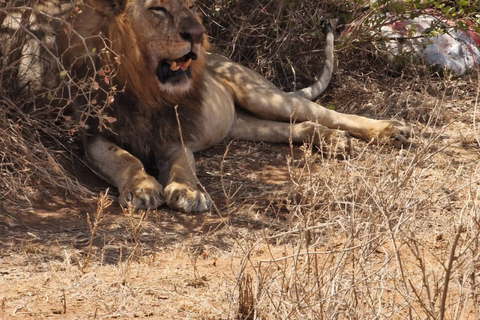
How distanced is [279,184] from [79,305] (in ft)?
7.61

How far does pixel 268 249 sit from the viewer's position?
12.2ft

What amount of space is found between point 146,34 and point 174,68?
0.27m

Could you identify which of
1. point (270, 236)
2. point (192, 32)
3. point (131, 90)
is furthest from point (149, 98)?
point (270, 236)

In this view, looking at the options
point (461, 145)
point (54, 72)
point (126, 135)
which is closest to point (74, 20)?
point (54, 72)

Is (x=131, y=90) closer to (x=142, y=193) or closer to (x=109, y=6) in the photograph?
(x=109, y=6)

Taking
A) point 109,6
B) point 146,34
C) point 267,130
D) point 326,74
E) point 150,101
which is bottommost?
point 267,130

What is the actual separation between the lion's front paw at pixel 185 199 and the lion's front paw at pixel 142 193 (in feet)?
0.20

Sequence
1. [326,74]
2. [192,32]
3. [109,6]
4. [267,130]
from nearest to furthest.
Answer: [192,32], [109,6], [267,130], [326,74]

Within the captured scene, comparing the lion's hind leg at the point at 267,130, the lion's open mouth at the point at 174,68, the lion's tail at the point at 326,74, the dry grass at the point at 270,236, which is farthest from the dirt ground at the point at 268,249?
the lion's tail at the point at 326,74

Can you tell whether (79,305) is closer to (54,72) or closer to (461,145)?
(54,72)

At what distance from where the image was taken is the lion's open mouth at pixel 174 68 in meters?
5.64

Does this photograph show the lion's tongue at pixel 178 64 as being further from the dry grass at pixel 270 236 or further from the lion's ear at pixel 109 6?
the dry grass at pixel 270 236

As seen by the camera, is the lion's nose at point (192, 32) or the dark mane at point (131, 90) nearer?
the lion's nose at point (192, 32)

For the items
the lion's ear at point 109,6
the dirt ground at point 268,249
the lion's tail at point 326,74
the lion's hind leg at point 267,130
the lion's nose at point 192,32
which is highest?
the lion's ear at point 109,6
